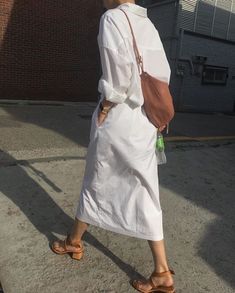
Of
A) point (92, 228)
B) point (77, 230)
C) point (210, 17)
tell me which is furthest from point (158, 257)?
point (210, 17)

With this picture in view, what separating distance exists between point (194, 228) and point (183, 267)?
32.3 inches

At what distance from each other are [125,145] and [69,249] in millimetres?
1026

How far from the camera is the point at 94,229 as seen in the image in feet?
11.9

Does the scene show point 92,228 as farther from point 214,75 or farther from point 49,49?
point 214,75

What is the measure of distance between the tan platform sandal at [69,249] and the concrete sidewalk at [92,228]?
5 centimetres

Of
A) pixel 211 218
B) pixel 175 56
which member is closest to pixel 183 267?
pixel 211 218

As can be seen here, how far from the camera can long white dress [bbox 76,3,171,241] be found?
255cm

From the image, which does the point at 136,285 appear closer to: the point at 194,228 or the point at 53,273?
the point at 53,273

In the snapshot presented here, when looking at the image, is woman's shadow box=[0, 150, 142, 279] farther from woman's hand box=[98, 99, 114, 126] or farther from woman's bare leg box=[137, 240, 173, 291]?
woman's hand box=[98, 99, 114, 126]

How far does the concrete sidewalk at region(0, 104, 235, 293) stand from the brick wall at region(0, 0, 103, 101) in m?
5.41

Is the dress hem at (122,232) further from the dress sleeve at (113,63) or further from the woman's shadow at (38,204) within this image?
the dress sleeve at (113,63)

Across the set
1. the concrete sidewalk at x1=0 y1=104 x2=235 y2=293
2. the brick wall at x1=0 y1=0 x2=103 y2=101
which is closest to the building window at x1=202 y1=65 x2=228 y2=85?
the brick wall at x1=0 y1=0 x2=103 y2=101

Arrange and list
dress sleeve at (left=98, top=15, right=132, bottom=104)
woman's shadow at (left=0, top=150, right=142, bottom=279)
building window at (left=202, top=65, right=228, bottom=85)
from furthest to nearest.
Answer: building window at (left=202, top=65, right=228, bottom=85) → woman's shadow at (left=0, top=150, right=142, bottom=279) → dress sleeve at (left=98, top=15, right=132, bottom=104)

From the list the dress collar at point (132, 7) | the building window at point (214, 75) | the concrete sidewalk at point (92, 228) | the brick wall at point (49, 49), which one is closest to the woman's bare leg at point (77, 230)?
the concrete sidewalk at point (92, 228)
